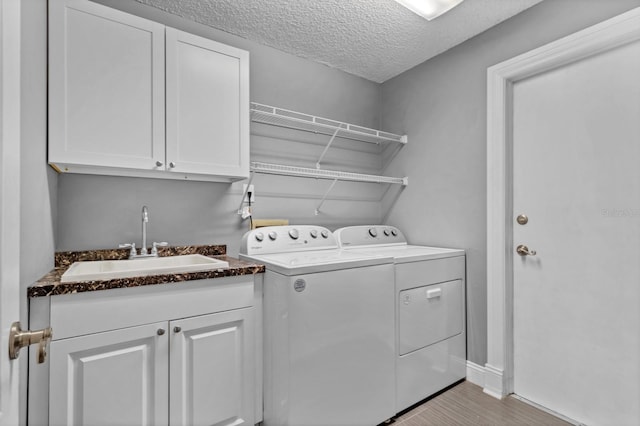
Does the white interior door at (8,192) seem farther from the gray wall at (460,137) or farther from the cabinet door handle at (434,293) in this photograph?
the gray wall at (460,137)

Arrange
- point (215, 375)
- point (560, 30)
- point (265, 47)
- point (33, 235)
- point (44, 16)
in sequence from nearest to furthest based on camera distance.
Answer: point (33, 235), point (44, 16), point (215, 375), point (560, 30), point (265, 47)

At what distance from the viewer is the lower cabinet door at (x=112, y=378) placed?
46.0 inches

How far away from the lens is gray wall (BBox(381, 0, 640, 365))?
1.90 meters

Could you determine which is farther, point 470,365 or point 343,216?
point 343,216

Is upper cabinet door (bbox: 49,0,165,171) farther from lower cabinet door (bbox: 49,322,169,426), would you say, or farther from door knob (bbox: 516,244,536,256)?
door knob (bbox: 516,244,536,256)

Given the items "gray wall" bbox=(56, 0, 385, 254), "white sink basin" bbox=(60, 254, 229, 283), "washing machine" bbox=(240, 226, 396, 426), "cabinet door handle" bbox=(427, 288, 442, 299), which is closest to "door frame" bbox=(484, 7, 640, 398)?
"cabinet door handle" bbox=(427, 288, 442, 299)

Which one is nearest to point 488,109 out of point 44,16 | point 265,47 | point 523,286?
point 523,286

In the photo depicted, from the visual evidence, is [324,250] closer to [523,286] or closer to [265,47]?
[523,286]

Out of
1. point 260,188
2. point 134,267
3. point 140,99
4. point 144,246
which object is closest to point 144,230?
point 144,246

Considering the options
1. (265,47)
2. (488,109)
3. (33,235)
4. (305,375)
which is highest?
(265,47)

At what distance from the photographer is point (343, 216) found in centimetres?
270

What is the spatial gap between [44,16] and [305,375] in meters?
1.98

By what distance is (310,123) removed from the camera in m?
2.20

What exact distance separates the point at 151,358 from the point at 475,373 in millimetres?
2003
